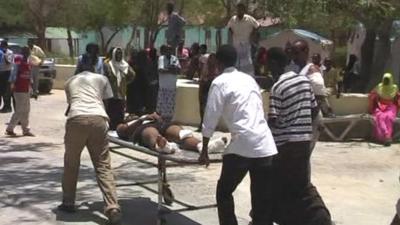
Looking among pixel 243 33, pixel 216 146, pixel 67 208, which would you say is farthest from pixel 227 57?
pixel 243 33

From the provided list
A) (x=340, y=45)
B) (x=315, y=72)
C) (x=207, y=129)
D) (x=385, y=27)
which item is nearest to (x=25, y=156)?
(x=315, y=72)

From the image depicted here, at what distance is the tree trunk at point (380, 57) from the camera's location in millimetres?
18594

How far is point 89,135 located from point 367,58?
527 inches

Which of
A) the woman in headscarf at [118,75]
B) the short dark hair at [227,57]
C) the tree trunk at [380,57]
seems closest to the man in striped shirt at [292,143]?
the short dark hair at [227,57]

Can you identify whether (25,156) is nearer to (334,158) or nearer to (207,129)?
(334,158)

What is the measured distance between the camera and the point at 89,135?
7.42m

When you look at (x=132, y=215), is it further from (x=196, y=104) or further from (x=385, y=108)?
(x=196, y=104)

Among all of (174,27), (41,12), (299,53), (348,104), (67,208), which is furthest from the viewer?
(41,12)

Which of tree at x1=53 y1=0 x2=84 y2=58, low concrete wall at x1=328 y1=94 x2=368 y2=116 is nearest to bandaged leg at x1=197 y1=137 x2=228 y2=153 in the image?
low concrete wall at x1=328 y1=94 x2=368 y2=116

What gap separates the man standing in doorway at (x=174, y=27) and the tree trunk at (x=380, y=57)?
21.7ft

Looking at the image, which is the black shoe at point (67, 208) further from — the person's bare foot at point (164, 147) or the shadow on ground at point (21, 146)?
the shadow on ground at point (21, 146)

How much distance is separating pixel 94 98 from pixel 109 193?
0.97 meters

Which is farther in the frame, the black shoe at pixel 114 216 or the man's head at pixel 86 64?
the man's head at pixel 86 64

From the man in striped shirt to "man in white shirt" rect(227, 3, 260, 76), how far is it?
18.5ft
